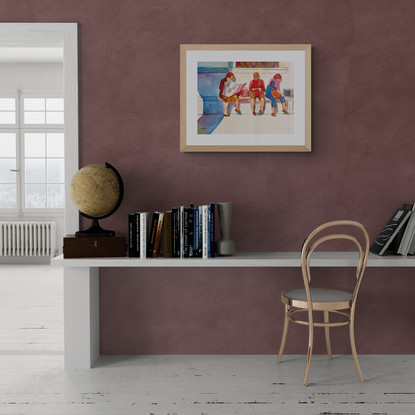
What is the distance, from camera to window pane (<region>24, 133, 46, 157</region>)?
6883mm

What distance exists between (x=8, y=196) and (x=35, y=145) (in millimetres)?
825

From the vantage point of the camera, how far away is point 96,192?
2443 millimetres

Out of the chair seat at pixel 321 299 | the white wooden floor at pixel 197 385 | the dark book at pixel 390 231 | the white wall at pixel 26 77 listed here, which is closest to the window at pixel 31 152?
the white wall at pixel 26 77

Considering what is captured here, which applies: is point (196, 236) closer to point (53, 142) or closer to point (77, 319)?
point (77, 319)

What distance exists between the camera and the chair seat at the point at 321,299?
2328 mm

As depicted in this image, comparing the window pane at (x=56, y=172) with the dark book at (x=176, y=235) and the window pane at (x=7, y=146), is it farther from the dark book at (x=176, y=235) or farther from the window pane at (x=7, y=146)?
the dark book at (x=176, y=235)

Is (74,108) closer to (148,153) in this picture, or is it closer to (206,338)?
(148,153)

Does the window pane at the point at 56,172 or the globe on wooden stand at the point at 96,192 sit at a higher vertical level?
the window pane at the point at 56,172

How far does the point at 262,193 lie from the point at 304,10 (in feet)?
3.50

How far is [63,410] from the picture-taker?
2.07 metres

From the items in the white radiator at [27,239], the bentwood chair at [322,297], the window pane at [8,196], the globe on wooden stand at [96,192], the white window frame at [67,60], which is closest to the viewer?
the bentwood chair at [322,297]

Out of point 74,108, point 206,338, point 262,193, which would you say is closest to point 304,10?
point 262,193

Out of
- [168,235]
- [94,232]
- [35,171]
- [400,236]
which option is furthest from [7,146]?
[400,236]

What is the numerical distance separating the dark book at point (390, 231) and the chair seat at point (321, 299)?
1.10ft
